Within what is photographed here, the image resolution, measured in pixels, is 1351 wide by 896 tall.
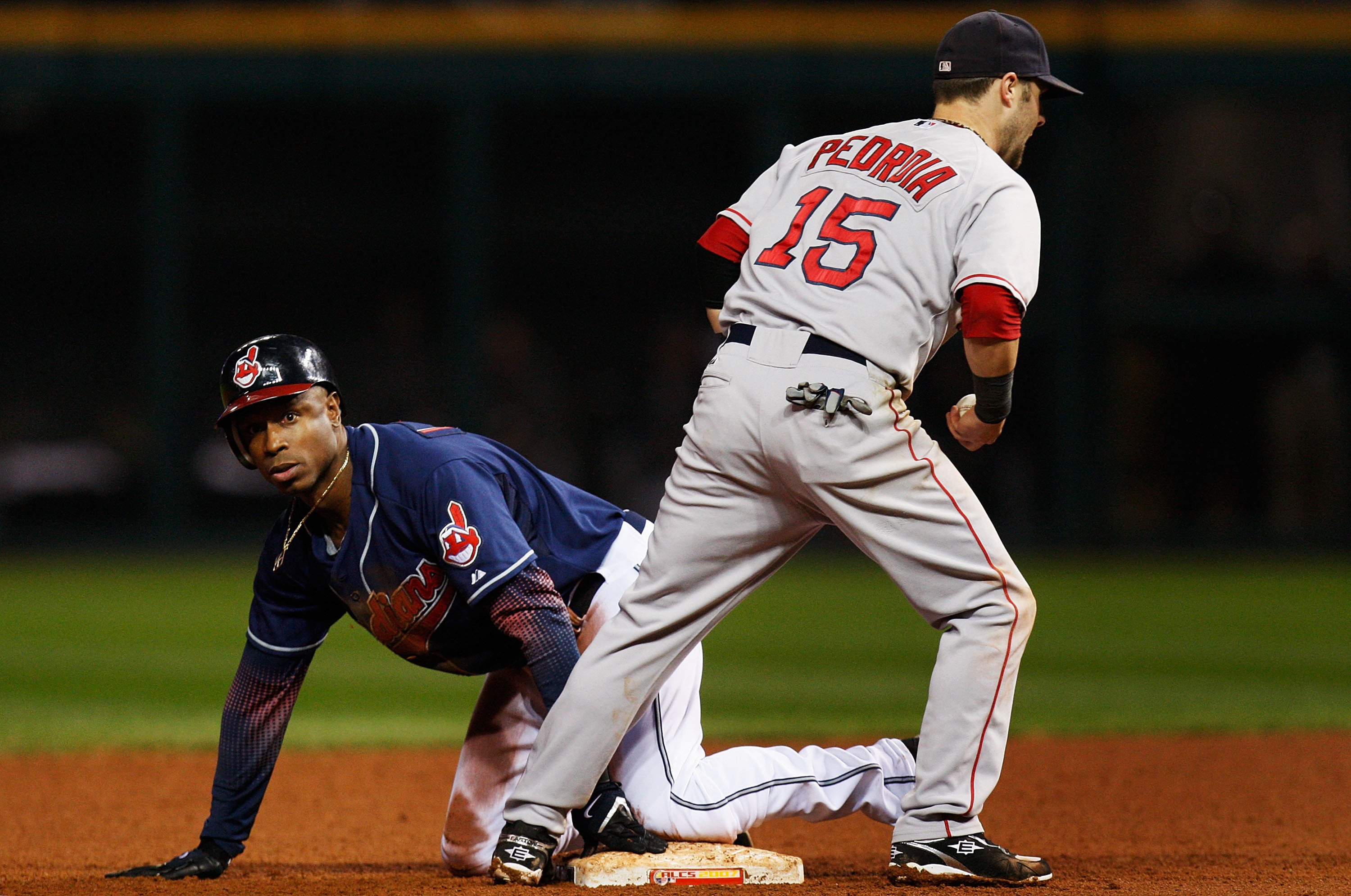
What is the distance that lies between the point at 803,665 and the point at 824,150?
5.13 metres

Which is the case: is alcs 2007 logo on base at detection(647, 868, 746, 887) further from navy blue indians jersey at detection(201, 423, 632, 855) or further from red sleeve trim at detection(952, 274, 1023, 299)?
red sleeve trim at detection(952, 274, 1023, 299)

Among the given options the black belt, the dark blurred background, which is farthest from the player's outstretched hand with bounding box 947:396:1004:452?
the dark blurred background

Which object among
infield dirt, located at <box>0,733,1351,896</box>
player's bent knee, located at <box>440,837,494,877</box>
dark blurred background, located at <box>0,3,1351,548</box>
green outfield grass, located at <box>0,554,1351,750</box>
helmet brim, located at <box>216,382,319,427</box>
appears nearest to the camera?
helmet brim, located at <box>216,382,319,427</box>

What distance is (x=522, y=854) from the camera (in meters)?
3.18

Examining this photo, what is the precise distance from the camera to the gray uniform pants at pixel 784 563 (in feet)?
10.0

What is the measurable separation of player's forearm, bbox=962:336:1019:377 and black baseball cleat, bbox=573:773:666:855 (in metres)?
1.16

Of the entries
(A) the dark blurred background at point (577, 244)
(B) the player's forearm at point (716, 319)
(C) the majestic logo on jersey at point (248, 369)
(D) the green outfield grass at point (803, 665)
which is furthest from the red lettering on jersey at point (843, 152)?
(A) the dark blurred background at point (577, 244)

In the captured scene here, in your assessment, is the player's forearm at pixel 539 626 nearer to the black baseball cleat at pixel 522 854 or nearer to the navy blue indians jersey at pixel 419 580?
the navy blue indians jersey at pixel 419 580

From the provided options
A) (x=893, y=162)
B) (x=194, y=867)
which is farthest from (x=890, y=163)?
(x=194, y=867)

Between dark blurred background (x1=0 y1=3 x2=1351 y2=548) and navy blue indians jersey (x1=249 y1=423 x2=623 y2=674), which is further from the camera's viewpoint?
dark blurred background (x1=0 y1=3 x2=1351 y2=548)

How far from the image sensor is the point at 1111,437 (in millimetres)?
15273

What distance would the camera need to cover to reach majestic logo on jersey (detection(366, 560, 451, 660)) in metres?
3.34

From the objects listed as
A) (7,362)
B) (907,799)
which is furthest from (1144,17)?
(907,799)

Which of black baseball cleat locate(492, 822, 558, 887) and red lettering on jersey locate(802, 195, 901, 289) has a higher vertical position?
red lettering on jersey locate(802, 195, 901, 289)
